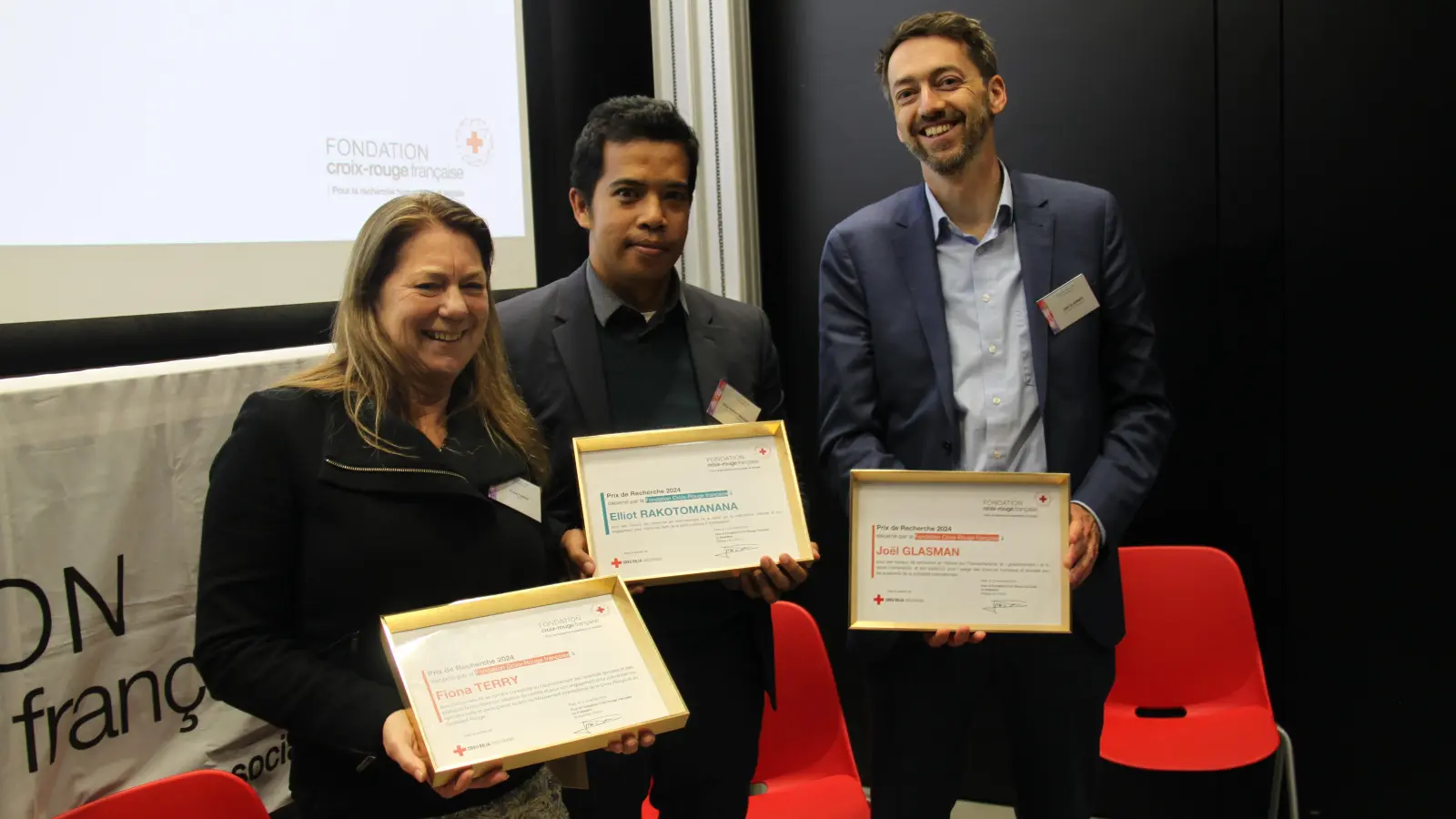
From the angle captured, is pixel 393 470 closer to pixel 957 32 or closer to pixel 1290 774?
pixel 957 32

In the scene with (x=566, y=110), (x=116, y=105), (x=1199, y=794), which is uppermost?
(x=566, y=110)

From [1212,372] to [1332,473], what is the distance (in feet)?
1.56

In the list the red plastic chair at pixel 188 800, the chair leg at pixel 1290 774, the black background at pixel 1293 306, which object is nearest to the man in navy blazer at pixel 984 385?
the chair leg at pixel 1290 774

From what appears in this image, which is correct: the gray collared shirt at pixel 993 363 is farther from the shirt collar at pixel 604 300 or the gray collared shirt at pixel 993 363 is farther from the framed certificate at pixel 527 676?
the framed certificate at pixel 527 676

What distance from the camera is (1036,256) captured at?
2393mm

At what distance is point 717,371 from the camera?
7.38ft

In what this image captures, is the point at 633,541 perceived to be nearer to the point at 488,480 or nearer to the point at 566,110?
the point at 488,480

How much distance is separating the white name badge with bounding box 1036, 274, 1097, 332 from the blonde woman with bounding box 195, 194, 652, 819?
47.6 inches

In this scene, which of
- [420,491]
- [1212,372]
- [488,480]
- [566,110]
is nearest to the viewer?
[420,491]

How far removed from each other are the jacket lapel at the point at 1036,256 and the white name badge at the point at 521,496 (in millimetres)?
1147

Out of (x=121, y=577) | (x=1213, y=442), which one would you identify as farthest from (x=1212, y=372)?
(x=121, y=577)

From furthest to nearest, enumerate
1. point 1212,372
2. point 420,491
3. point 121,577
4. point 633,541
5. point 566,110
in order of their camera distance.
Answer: point 566,110, point 1212,372, point 121,577, point 633,541, point 420,491
